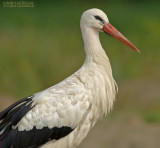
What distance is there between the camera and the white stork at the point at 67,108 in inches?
244

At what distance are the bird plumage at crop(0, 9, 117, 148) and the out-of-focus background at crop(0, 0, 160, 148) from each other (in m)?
3.38

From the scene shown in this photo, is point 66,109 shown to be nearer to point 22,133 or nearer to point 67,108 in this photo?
point 67,108

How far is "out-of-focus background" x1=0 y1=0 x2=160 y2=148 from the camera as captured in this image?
34.0 feet

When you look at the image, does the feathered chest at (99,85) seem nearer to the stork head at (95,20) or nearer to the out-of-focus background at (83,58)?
the stork head at (95,20)

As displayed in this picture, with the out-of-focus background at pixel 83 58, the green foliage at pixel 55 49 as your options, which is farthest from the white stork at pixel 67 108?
the green foliage at pixel 55 49

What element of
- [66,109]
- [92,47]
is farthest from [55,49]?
[66,109]

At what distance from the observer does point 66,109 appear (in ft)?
20.4

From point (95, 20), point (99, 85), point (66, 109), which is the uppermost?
point (95, 20)

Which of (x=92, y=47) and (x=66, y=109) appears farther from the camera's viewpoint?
(x=92, y=47)

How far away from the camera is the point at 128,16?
16.2m

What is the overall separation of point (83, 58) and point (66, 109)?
6447mm

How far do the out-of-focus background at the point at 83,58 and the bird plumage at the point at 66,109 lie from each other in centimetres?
338

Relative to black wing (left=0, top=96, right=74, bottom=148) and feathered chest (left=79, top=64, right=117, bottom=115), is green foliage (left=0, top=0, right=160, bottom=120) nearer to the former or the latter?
feathered chest (left=79, top=64, right=117, bottom=115)

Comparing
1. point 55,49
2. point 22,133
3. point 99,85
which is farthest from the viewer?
point 55,49
